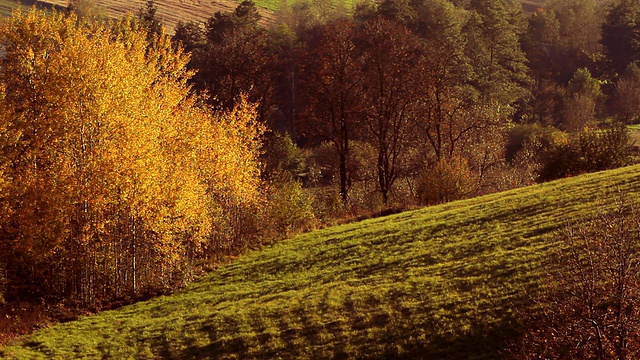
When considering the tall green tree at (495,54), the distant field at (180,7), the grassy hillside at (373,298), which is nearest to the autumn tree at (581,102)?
the tall green tree at (495,54)

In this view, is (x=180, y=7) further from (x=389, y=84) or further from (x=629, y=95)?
(x=629, y=95)

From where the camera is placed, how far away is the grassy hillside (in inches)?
977

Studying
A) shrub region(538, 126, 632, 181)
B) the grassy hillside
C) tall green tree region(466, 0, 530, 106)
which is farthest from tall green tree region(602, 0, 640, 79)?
the grassy hillside

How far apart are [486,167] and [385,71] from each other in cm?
1744


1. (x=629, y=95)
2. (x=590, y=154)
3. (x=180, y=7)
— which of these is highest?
(x=180, y=7)

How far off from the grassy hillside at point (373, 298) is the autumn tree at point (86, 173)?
197 inches

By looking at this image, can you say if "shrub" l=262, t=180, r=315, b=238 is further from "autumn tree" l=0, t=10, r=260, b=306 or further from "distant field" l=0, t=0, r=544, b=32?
"distant field" l=0, t=0, r=544, b=32

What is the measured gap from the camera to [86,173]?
3591 cm

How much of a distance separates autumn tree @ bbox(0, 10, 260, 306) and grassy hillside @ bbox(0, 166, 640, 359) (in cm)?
499

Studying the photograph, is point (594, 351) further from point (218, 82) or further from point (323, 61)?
point (218, 82)

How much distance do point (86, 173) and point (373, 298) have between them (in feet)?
65.6

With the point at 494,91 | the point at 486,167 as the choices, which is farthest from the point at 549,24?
the point at 486,167

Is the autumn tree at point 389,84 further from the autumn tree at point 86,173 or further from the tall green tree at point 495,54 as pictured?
the autumn tree at point 86,173

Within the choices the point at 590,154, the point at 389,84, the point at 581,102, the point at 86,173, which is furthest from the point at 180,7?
the point at 86,173
